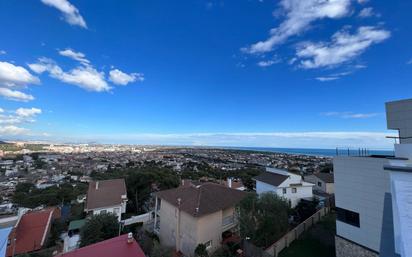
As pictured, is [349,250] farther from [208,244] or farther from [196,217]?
[196,217]

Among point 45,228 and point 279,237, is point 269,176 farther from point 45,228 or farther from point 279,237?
point 45,228

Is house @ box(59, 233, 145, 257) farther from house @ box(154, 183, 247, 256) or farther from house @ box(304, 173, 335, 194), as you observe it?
house @ box(304, 173, 335, 194)

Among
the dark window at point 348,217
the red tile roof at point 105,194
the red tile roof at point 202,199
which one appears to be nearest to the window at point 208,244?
the red tile roof at point 202,199

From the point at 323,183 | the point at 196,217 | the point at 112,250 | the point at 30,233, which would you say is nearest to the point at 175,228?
the point at 196,217

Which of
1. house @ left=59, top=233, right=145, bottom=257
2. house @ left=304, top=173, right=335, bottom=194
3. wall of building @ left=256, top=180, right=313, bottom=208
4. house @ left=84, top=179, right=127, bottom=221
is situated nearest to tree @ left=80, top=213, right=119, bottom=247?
house @ left=84, top=179, right=127, bottom=221

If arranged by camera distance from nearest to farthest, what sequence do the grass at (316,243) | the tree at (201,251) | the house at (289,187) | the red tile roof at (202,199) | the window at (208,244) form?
1. the tree at (201,251)
2. the grass at (316,243)
3. the window at (208,244)
4. the red tile roof at (202,199)
5. the house at (289,187)

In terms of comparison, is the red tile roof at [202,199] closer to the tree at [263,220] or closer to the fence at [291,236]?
the tree at [263,220]

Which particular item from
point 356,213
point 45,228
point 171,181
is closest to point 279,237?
point 356,213
